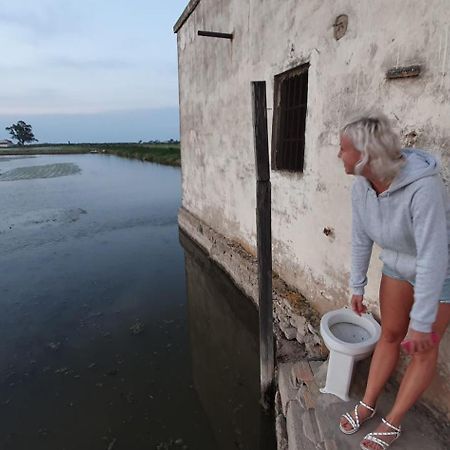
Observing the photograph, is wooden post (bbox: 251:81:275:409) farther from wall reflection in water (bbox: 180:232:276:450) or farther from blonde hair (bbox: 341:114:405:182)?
blonde hair (bbox: 341:114:405:182)

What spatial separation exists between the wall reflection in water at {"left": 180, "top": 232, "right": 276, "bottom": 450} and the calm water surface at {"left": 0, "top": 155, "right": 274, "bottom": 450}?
0.6 inches

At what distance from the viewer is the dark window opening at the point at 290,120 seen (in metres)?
4.19

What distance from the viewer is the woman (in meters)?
1.63

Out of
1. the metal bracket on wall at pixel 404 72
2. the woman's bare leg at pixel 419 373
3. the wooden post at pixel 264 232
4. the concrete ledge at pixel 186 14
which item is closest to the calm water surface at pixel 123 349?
the wooden post at pixel 264 232

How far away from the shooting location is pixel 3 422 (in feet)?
11.7

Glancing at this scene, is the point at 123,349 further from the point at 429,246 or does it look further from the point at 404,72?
the point at 404,72

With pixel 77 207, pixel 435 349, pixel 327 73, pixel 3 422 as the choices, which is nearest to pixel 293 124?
pixel 327 73

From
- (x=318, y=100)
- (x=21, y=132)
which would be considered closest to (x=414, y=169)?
(x=318, y=100)

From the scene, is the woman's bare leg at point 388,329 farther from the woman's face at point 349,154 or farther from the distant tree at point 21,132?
the distant tree at point 21,132

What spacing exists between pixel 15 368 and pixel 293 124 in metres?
4.85

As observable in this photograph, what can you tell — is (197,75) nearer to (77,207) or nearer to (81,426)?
(81,426)

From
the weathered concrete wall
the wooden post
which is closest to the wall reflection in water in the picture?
the wooden post

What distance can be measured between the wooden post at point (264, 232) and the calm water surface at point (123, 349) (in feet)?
1.96

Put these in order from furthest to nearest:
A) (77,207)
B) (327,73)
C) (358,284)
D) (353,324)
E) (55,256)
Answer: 1. (77,207)
2. (55,256)
3. (327,73)
4. (353,324)
5. (358,284)
